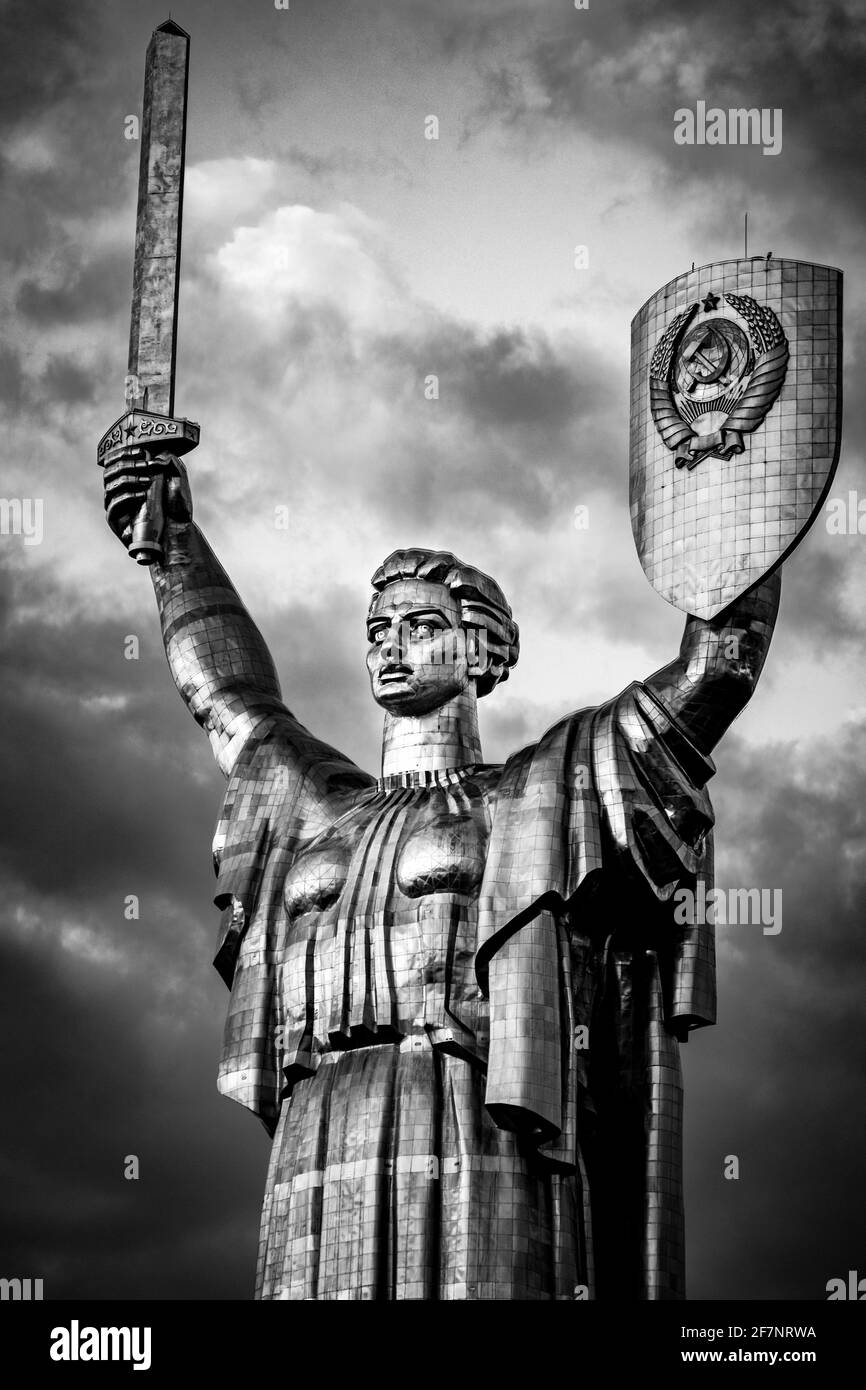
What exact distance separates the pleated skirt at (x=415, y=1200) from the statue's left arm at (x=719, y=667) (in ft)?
8.78

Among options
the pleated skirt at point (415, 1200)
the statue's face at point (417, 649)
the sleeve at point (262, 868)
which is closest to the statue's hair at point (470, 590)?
the statue's face at point (417, 649)

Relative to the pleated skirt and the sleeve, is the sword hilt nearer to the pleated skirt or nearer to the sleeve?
the sleeve

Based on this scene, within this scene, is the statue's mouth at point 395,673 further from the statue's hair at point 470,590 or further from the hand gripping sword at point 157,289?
the hand gripping sword at point 157,289

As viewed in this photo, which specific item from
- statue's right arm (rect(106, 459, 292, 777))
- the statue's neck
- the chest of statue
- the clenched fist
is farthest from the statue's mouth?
the clenched fist

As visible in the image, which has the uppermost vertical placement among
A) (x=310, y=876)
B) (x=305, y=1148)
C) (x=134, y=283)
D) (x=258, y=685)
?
(x=134, y=283)

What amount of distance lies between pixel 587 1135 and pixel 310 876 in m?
2.63

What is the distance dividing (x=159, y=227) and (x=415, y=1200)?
24.4 feet

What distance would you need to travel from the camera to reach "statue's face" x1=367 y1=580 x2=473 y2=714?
20.2 metres

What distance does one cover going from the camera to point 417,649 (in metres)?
20.2

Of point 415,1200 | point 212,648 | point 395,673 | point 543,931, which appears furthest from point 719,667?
point 212,648

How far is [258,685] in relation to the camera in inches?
855
